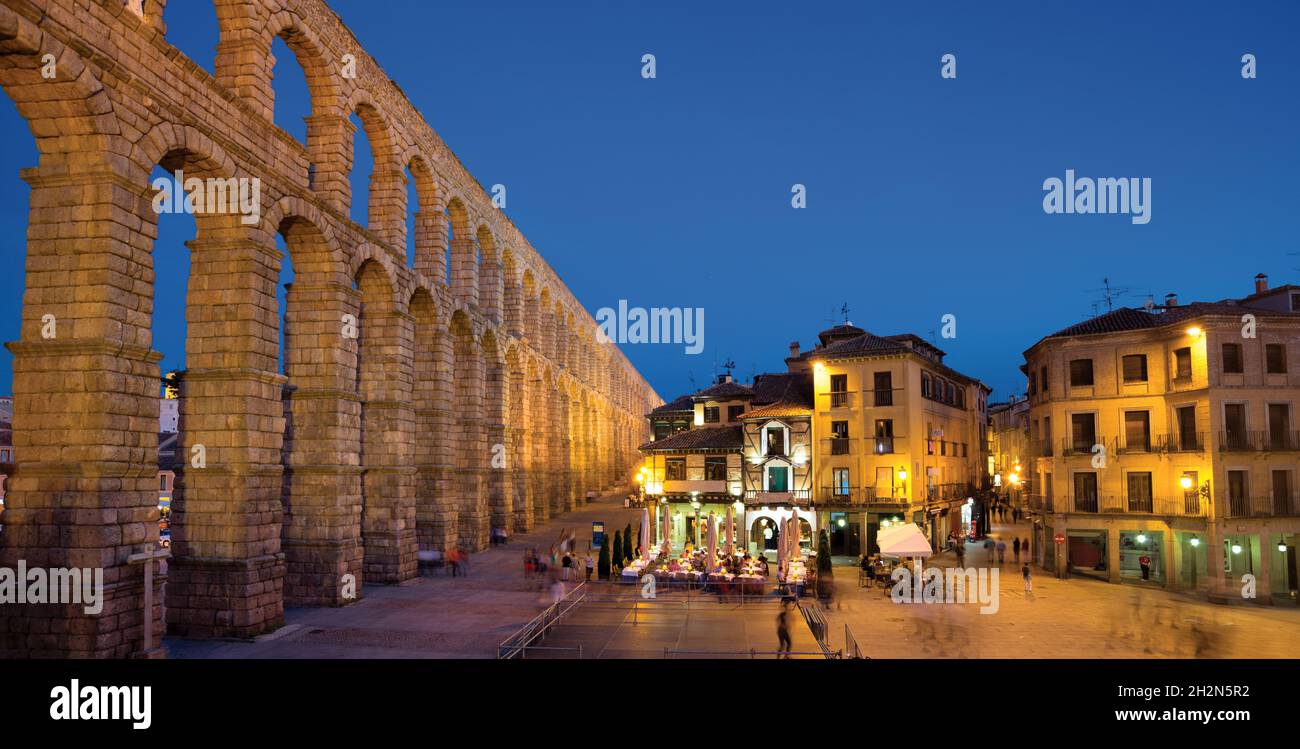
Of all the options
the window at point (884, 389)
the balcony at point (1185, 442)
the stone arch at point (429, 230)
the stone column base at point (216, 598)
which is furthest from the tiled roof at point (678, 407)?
the stone column base at point (216, 598)

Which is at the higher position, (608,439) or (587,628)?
(608,439)

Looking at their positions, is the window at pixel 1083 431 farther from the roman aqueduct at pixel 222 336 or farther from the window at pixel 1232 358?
the roman aqueduct at pixel 222 336

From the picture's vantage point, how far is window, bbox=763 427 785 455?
151 feet

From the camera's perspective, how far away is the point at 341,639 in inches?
857

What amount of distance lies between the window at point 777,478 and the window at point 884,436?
5249 millimetres

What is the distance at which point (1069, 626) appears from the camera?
26.3 metres

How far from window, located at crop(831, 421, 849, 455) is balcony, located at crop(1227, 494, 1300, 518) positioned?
17559 millimetres

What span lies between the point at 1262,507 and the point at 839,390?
776 inches

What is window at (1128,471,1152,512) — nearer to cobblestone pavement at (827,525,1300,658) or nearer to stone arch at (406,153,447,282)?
cobblestone pavement at (827,525,1300,658)

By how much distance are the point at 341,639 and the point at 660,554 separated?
678 inches

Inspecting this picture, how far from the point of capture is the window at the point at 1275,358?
34.2m
